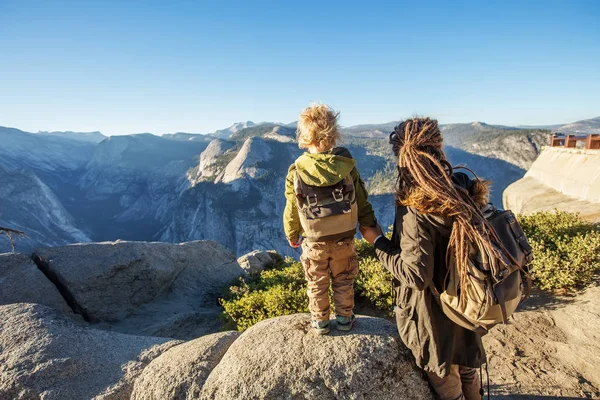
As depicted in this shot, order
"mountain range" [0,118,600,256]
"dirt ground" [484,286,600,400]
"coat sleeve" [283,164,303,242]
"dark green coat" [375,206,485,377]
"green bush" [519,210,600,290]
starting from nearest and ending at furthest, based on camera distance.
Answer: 1. "dark green coat" [375,206,485,377]
2. "coat sleeve" [283,164,303,242]
3. "dirt ground" [484,286,600,400]
4. "green bush" [519,210,600,290]
5. "mountain range" [0,118,600,256]

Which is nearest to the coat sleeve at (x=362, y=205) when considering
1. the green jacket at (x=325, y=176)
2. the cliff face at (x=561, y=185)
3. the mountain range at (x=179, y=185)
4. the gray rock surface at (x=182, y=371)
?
the green jacket at (x=325, y=176)

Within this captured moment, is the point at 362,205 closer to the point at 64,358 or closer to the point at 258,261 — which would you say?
the point at 64,358

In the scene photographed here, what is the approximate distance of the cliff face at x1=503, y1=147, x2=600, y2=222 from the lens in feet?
43.8

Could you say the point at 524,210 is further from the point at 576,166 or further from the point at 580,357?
the point at 580,357

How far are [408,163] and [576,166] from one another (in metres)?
18.1

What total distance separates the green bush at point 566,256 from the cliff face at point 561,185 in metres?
4.36

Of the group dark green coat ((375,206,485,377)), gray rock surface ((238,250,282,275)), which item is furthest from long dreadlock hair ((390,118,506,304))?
gray rock surface ((238,250,282,275))

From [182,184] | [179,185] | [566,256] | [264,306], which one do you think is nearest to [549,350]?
[566,256]

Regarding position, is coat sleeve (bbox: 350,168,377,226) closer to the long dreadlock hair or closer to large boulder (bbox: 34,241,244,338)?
the long dreadlock hair

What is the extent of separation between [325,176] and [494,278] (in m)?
1.60

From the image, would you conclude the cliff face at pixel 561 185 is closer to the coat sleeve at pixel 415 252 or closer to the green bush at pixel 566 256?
the green bush at pixel 566 256

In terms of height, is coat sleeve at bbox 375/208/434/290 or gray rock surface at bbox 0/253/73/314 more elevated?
coat sleeve at bbox 375/208/434/290

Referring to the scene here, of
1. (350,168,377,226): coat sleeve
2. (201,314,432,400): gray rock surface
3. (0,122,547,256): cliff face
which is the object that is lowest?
(0,122,547,256): cliff face

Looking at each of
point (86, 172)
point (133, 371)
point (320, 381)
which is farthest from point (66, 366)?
point (86, 172)
